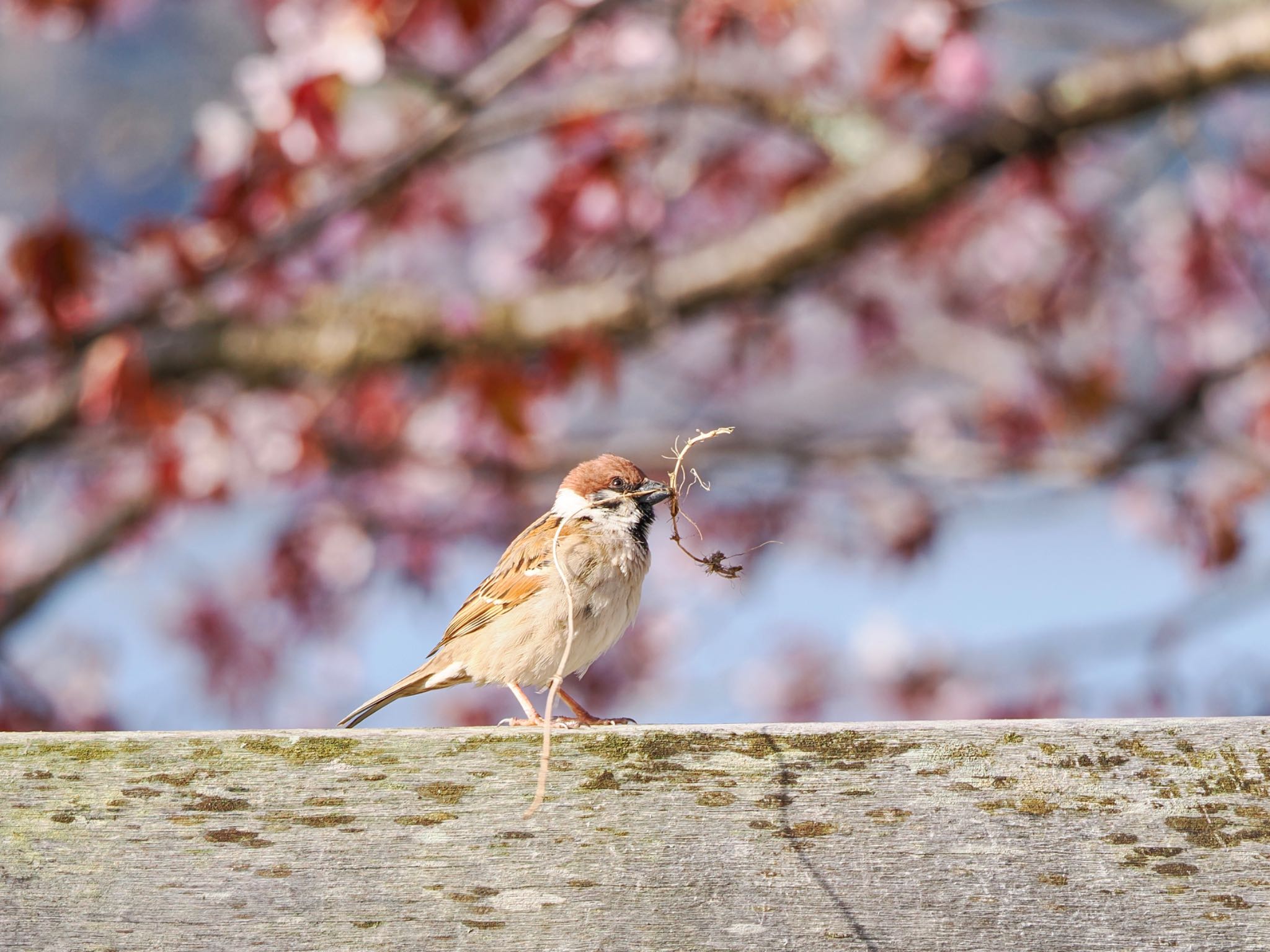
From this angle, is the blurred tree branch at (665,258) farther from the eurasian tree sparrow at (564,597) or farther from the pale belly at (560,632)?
the pale belly at (560,632)

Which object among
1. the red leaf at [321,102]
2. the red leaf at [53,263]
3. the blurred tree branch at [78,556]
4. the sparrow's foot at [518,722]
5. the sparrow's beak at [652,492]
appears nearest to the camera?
the sparrow's foot at [518,722]

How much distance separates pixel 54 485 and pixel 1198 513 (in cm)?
434

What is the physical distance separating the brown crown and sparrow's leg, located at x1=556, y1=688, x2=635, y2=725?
1.41 feet

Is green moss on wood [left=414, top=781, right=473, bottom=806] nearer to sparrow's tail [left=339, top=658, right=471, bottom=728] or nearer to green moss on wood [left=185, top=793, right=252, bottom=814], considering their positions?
green moss on wood [left=185, top=793, right=252, bottom=814]

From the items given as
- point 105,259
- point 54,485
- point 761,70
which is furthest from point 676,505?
point 54,485

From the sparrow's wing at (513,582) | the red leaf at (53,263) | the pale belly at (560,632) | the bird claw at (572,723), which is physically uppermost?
the red leaf at (53,263)

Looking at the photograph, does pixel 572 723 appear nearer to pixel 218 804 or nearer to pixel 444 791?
pixel 444 791

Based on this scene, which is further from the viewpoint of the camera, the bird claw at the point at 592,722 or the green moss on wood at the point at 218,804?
the bird claw at the point at 592,722

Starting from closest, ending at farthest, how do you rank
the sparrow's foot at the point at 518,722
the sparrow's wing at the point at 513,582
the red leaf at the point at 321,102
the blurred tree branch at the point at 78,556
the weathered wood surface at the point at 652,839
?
the weathered wood surface at the point at 652,839, the sparrow's foot at the point at 518,722, the sparrow's wing at the point at 513,582, the red leaf at the point at 321,102, the blurred tree branch at the point at 78,556

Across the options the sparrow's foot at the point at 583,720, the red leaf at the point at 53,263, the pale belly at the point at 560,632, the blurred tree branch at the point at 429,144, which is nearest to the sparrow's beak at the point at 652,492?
the pale belly at the point at 560,632

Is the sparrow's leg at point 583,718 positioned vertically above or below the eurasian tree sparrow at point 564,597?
below

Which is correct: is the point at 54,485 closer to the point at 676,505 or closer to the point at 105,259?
the point at 105,259

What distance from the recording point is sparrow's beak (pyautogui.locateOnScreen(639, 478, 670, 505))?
209 centimetres

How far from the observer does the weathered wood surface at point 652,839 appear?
1.25 metres
